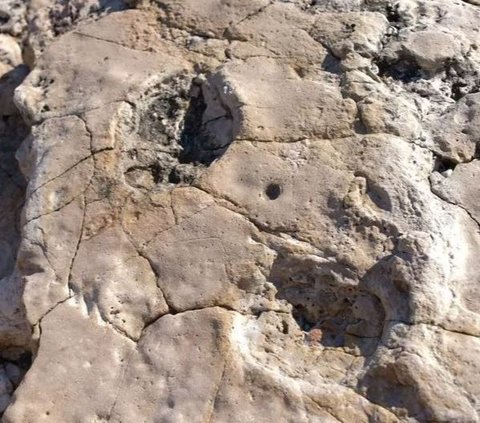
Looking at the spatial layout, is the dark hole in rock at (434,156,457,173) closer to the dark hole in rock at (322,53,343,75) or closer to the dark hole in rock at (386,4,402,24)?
the dark hole in rock at (322,53,343,75)

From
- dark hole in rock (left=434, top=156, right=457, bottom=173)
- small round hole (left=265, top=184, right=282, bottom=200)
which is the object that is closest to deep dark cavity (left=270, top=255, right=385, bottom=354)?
small round hole (left=265, top=184, right=282, bottom=200)

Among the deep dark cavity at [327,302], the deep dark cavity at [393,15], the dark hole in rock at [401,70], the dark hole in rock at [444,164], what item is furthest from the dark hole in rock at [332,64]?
the deep dark cavity at [327,302]

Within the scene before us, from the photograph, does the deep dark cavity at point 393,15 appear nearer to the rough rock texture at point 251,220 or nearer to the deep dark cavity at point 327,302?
the rough rock texture at point 251,220

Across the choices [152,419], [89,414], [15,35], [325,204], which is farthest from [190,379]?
[15,35]

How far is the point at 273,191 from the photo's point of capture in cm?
276

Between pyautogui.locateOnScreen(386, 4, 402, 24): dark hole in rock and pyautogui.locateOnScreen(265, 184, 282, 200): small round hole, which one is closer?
pyautogui.locateOnScreen(265, 184, 282, 200): small round hole

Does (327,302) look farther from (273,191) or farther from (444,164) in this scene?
(444,164)

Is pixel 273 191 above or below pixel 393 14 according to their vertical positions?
below

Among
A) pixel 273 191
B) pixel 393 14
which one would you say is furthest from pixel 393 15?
pixel 273 191

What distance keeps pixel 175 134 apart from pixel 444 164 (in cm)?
96

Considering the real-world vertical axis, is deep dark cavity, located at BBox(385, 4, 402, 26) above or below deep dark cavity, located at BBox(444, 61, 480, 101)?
above

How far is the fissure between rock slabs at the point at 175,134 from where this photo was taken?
9.61 feet

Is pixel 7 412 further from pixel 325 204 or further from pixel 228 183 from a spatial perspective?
pixel 325 204

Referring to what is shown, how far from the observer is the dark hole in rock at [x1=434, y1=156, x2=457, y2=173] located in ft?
9.02
